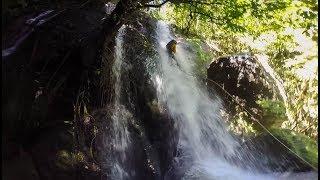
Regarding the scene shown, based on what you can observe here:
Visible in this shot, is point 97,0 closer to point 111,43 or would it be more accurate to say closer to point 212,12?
point 111,43

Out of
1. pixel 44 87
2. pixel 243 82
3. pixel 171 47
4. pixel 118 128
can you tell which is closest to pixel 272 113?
pixel 243 82

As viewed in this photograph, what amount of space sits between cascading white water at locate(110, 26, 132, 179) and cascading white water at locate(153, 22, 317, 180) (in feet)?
2.32

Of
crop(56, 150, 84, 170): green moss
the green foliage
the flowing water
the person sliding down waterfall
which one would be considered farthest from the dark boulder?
crop(56, 150, 84, 170): green moss

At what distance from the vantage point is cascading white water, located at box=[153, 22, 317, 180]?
20.5 ft

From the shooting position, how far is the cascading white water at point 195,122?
20.5 ft

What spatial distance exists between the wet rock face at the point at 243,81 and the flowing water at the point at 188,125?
43cm

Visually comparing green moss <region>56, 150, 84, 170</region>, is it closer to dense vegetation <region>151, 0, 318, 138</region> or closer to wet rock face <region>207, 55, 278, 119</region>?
dense vegetation <region>151, 0, 318, 138</region>

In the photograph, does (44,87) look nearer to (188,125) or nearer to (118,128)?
(118,128)

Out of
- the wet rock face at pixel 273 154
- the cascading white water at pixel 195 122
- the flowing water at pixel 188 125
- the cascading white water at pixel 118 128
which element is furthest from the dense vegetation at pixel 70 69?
the wet rock face at pixel 273 154

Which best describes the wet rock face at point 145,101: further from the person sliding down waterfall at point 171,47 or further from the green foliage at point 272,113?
the green foliage at point 272,113

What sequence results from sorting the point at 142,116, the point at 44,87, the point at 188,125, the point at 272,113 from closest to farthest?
the point at 44,87, the point at 142,116, the point at 188,125, the point at 272,113

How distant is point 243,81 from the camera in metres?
7.88

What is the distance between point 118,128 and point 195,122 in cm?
204

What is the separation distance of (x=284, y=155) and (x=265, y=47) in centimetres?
290
